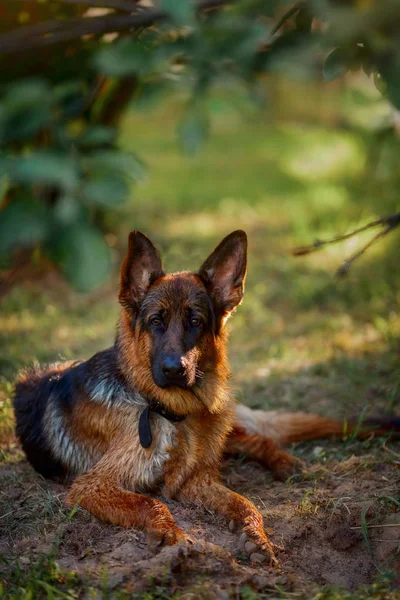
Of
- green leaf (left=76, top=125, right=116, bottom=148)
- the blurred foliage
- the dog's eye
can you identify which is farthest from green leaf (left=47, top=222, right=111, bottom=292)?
the dog's eye

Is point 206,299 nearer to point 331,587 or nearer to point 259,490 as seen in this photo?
point 259,490

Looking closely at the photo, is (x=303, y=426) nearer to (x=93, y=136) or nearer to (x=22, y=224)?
(x=93, y=136)

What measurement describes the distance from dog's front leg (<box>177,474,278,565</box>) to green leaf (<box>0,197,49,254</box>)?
2404mm

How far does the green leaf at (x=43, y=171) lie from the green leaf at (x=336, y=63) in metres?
0.86

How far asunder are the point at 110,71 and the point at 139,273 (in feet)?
8.13

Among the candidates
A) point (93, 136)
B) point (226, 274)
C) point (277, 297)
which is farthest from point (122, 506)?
point (277, 297)

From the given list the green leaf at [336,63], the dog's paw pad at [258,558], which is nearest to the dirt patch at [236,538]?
the dog's paw pad at [258,558]

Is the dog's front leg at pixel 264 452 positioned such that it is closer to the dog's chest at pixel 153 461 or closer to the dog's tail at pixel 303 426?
the dog's tail at pixel 303 426

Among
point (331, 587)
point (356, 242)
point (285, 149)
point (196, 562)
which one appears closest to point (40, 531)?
point (196, 562)

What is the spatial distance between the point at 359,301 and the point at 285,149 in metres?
7.41

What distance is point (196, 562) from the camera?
330 centimetres

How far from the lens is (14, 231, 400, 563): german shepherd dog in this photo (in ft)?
12.9

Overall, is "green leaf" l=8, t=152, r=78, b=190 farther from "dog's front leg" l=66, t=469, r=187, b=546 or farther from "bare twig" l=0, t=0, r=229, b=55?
"dog's front leg" l=66, t=469, r=187, b=546

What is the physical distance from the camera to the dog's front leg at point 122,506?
11.6 ft
